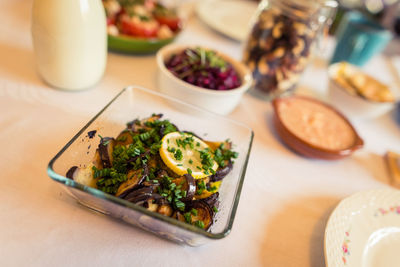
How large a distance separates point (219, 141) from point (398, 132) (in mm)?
861

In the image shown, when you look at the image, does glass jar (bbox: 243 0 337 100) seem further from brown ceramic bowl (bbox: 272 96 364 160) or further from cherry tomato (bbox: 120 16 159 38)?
cherry tomato (bbox: 120 16 159 38)

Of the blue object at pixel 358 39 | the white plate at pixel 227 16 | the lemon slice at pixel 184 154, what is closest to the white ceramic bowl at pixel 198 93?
the lemon slice at pixel 184 154

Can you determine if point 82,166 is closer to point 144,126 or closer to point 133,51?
point 144,126

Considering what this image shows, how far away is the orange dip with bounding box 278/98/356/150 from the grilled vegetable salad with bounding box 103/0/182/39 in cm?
56

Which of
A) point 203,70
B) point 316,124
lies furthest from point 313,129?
point 203,70

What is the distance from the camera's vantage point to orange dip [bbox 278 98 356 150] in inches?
36.2

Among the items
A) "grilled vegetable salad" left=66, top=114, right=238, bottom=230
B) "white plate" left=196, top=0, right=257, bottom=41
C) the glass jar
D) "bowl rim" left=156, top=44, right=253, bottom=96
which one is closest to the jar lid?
the glass jar

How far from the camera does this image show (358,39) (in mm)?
1376

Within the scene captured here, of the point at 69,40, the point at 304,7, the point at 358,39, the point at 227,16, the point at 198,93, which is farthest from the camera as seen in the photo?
the point at 227,16

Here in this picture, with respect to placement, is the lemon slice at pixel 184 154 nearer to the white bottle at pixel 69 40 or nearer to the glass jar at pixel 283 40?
the white bottle at pixel 69 40

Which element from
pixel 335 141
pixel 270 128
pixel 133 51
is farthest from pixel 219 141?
pixel 133 51

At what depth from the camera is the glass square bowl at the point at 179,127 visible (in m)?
0.49

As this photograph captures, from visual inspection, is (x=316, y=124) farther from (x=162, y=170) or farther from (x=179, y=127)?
(x=162, y=170)

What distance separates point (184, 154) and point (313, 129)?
503mm
